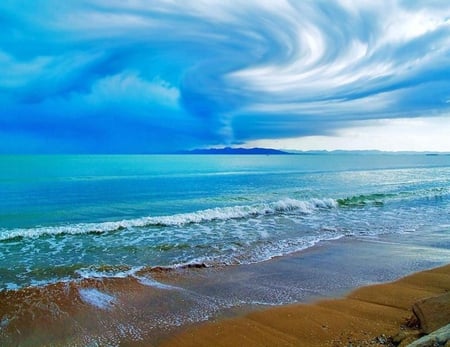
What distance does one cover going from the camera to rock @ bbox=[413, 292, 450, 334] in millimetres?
5129

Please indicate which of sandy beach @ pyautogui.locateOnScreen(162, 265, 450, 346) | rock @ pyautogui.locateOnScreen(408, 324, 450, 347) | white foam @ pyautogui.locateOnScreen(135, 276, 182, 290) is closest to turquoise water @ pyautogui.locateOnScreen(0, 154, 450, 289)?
white foam @ pyautogui.locateOnScreen(135, 276, 182, 290)

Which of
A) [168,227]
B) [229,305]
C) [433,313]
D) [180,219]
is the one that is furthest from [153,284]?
[180,219]

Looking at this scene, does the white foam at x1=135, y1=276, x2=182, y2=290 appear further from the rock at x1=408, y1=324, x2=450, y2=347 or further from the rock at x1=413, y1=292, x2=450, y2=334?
the rock at x1=408, y1=324, x2=450, y2=347

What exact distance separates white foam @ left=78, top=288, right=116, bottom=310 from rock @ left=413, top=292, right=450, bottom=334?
6280mm

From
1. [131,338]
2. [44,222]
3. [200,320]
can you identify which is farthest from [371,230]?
[44,222]

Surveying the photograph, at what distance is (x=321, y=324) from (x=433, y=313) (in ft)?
6.50

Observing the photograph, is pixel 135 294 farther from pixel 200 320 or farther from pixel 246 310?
pixel 246 310

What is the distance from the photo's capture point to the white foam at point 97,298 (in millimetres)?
7992

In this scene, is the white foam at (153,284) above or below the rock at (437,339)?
below

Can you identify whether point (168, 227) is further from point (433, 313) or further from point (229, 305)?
point (433, 313)

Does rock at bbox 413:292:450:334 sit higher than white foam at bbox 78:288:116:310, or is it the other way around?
rock at bbox 413:292:450:334

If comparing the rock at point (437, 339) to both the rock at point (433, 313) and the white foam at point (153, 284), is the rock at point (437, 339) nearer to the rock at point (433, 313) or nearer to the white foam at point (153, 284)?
the rock at point (433, 313)

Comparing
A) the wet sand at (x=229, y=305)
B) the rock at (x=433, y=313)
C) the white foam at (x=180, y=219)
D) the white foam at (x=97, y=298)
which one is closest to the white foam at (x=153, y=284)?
the wet sand at (x=229, y=305)

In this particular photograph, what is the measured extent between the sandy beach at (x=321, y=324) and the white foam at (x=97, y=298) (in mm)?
2512
